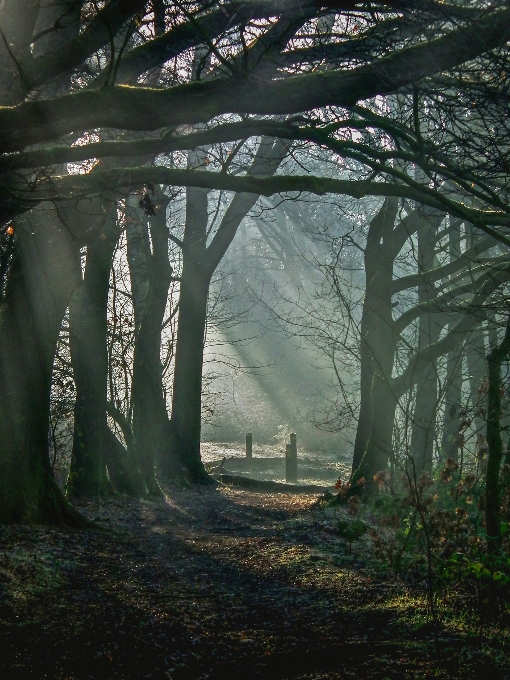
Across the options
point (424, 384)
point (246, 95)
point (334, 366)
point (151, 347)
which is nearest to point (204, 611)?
point (334, 366)

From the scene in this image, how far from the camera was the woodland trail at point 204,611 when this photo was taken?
16.0ft

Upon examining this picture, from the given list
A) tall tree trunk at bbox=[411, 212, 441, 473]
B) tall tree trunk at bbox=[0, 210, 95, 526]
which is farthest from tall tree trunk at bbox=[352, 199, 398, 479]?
tall tree trunk at bbox=[0, 210, 95, 526]

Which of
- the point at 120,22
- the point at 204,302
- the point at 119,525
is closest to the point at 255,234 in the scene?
the point at 204,302

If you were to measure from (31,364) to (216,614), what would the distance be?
4369mm

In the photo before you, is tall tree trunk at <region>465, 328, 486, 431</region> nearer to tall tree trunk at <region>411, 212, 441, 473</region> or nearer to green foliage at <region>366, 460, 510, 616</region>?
tall tree trunk at <region>411, 212, 441, 473</region>

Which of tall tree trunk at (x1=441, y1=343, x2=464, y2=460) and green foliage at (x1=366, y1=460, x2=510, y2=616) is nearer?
green foliage at (x1=366, y1=460, x2=510, y2=616)

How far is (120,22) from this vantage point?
23.9 ft

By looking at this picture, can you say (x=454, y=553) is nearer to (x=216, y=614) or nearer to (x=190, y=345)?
(x=216, y=614)

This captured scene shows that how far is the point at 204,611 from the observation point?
640 cm

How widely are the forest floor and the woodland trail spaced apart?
14 mm

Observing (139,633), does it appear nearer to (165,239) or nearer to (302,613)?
(302,613)

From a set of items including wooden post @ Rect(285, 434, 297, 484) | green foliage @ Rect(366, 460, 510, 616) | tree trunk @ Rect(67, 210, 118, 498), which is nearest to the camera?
green foliage @ Rect(366, 460, 510, 616)

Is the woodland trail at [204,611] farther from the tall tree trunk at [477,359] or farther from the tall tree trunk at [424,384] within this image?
the tall tree trunk at [424,384]

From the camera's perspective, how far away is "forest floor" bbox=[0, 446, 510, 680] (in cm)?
488
